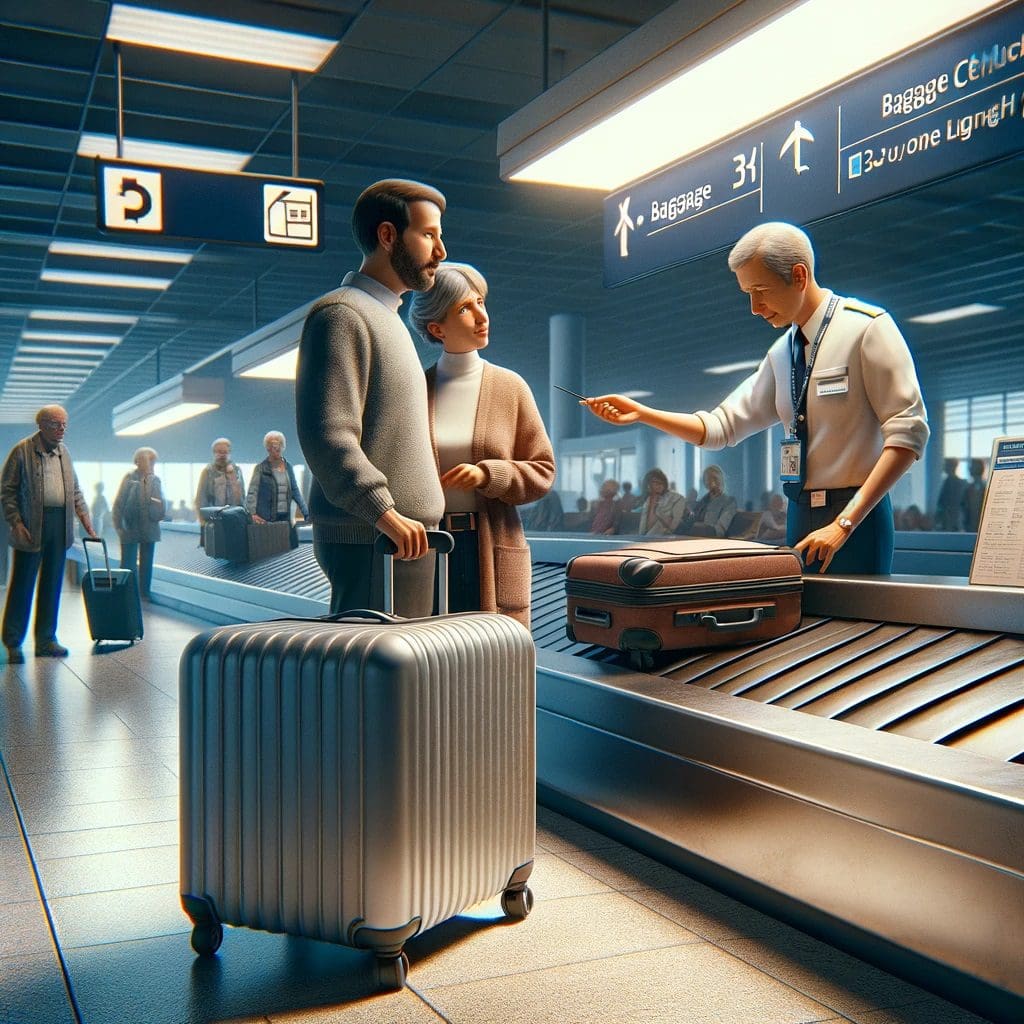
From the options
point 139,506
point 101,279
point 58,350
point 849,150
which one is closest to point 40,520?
point 139,506

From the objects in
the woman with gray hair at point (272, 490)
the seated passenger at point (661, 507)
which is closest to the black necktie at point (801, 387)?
the woman with gray hair at point (272, 490)

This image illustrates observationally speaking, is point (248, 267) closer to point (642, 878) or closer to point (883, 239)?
point (883, 239)

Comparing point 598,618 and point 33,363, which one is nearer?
point 598,618

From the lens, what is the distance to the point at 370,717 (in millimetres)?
1955

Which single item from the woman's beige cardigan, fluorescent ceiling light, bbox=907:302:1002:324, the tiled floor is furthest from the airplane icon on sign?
fluorescent ceiling light, bbox=907:302:1002:324

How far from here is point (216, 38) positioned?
18.4 ft

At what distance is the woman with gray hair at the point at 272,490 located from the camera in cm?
959

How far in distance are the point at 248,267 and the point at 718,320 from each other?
25.1 feet

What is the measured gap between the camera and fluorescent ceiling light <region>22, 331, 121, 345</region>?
16.3 meters

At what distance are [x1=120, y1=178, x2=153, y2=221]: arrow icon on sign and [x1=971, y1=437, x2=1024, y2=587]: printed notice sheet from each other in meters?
4.09

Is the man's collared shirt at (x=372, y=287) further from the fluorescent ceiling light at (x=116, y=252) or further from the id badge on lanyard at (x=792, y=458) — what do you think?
the fluorescent ceiling light at (x=116, y=252)

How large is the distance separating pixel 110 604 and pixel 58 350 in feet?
40.6

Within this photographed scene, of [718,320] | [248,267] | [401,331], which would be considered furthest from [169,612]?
[718,320]

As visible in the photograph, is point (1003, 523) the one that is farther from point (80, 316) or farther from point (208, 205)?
point (80, 316)
